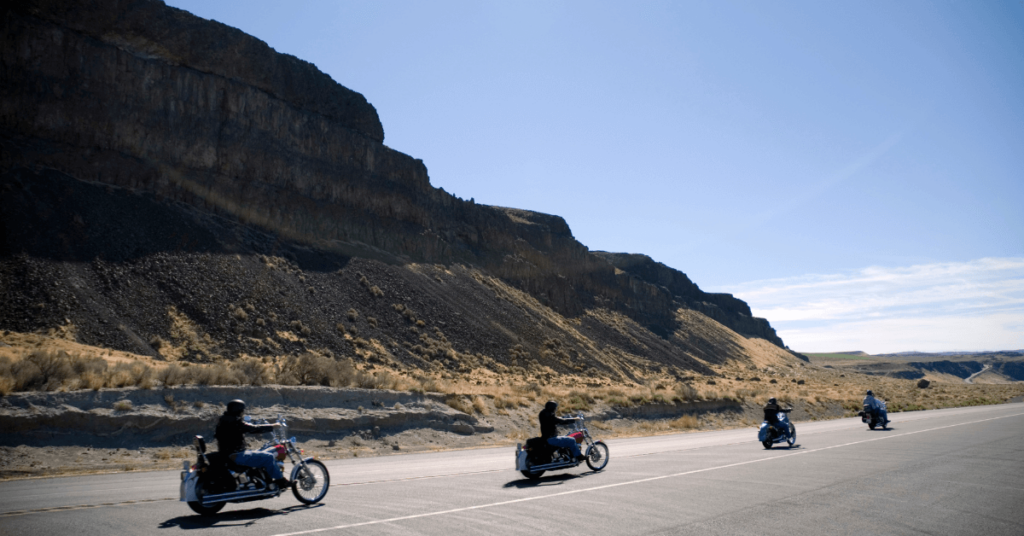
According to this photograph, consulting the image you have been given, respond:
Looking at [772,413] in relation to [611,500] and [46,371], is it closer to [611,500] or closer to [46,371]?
[611,500]

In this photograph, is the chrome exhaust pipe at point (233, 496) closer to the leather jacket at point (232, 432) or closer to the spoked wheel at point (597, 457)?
the leather jacket at point (232, 432)

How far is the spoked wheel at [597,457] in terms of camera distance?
13.4m

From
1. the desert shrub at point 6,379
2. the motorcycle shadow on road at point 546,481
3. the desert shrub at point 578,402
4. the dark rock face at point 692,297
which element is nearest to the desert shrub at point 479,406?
the desert shrub at point 578,402

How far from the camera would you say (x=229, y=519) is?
Result: 8.79m

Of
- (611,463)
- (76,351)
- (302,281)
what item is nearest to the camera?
(611,463)

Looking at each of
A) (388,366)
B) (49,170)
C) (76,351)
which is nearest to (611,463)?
(76,351)

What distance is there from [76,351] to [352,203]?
3597 centimetres

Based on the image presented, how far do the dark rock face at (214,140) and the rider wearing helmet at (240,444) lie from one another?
3555cm

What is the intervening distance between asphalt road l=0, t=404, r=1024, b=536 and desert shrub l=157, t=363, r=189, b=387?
21.4 feet

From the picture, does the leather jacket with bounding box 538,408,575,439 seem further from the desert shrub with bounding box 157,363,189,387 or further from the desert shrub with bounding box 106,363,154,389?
the desert shrub with bounding box 157,363,189,387

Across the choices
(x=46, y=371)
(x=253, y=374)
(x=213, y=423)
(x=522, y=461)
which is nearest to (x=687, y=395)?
(x=253, y=374)

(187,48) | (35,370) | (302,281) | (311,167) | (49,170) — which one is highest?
(187,48)

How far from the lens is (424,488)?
11.1 m

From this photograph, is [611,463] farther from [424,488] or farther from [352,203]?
[352,203]
